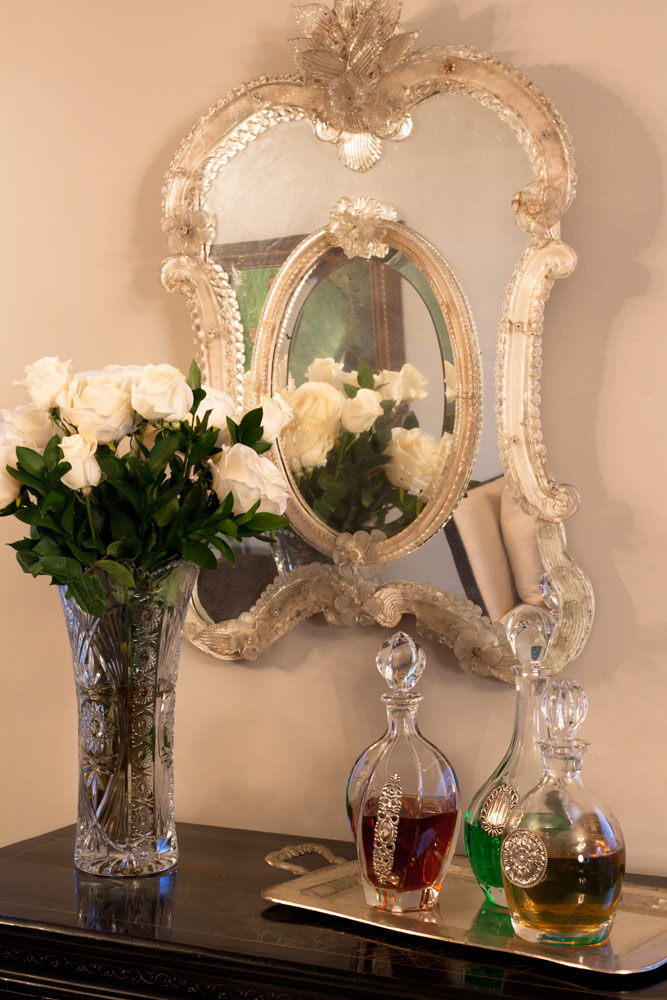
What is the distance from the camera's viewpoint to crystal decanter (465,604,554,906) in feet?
3.76

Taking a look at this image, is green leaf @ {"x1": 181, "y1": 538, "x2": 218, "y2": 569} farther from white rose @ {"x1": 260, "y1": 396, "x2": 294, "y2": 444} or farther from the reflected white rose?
the reflected white rose

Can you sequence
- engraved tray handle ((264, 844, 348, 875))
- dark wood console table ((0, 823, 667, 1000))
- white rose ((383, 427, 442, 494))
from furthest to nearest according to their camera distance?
white rose ((383, 427, 442, 494))
engraved tray handle ((264, 844, 348, 875))
dark wood console table ((0, 823, 667, 1000))

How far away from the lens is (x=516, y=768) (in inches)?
46.4

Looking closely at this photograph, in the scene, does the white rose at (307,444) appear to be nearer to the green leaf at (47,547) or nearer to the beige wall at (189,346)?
the beige wall at (189,346)

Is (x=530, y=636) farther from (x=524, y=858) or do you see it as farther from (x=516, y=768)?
(x=524, y=858)

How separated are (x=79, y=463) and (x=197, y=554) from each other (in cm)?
18

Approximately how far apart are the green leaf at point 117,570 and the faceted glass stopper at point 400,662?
31 cm

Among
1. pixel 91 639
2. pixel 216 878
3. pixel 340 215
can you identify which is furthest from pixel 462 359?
pixel 216 878

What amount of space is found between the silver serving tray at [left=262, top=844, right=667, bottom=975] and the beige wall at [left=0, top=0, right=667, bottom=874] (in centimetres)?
21

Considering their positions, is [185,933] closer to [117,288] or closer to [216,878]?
[216,878]

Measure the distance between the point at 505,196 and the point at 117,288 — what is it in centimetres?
68

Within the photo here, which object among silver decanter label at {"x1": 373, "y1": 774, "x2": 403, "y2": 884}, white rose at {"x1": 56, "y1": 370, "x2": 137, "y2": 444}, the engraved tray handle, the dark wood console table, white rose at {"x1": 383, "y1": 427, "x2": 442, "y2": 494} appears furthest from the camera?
white rose at {"x1": 383, "y1": 427, "x2": 442, "y2": 494}

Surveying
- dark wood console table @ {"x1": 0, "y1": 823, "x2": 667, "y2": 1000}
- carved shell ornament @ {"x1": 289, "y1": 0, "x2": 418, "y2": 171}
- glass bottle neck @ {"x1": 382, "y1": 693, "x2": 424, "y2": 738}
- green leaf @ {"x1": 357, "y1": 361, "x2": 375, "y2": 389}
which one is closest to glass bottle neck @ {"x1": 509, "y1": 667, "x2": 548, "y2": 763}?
glass bottle neck @ {"x1": 382, "y1": 693, "x2": 424, "y2": 738}

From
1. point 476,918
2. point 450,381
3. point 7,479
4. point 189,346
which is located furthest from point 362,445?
point 476,918
